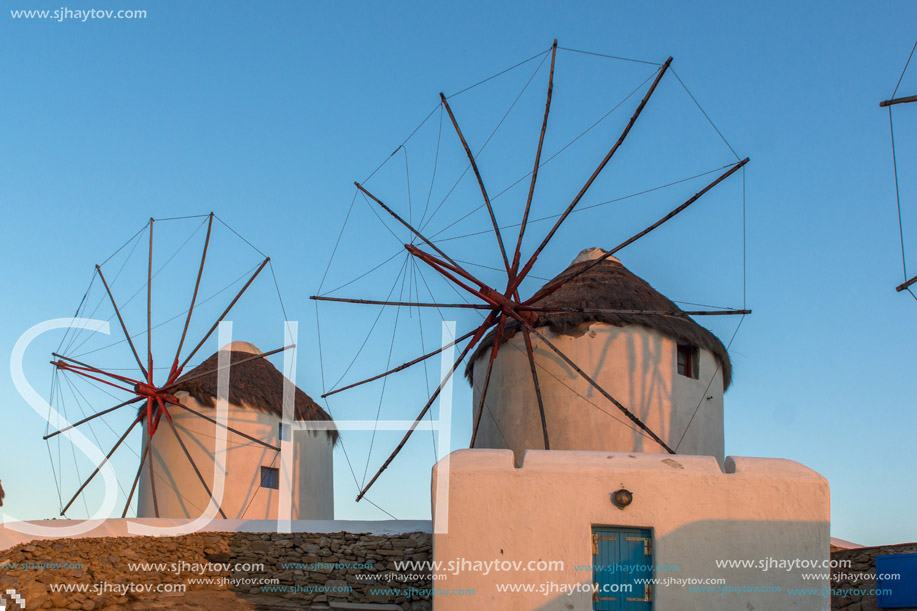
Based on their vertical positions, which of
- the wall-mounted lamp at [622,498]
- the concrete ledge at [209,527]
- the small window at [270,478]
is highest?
the wall-mounted lamp at [622,498]

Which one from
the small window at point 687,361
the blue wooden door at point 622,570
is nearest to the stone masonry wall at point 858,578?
the small window at point 687,361

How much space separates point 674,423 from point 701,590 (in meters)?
4.91

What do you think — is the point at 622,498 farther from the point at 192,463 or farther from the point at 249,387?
the point at 249,387

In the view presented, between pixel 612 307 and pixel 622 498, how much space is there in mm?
5566

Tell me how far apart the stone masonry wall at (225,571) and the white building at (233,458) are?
419 cm

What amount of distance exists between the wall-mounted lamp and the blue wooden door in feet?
1.01

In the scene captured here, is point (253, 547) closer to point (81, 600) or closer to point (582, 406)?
point (81, 600)

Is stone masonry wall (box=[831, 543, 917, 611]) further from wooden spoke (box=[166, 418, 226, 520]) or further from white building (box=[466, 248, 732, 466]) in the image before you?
wooden spoke (box=[166, 418, 226, 520])

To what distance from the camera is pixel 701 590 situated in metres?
10.2

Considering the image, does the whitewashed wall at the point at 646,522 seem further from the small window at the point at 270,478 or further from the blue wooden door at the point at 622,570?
the small window at the point at 270,478

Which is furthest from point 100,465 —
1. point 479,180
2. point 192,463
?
point 479,180

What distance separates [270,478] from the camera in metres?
19.8

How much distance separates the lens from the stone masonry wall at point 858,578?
1295 centimetres

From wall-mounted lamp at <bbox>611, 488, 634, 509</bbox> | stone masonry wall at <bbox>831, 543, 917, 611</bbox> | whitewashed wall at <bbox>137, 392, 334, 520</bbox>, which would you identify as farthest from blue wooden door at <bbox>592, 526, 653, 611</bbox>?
whitewashed wall at <bbox>137, 392, 334, 520</bbox>
